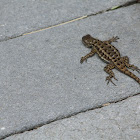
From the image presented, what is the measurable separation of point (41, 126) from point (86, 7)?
281 centimetres

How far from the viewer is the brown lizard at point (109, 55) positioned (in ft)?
14.1

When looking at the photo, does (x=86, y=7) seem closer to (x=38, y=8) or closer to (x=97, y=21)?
(x=97, y=21)

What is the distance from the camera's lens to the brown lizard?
429cm

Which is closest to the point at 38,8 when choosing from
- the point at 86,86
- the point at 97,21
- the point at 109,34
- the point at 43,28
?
the point at 43,28

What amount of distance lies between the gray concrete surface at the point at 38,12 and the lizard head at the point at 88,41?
31.5 inches

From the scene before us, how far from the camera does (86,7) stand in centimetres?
572

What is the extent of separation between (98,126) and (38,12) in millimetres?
2895

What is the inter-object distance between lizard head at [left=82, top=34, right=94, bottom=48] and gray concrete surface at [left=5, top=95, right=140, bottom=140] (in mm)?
1245

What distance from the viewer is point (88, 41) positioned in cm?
475

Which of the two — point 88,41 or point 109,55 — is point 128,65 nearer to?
point 109,55

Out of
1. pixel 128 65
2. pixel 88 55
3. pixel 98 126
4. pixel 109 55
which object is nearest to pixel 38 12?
pixel 88 55

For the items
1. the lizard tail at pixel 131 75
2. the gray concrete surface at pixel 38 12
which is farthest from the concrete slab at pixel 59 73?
the gray concrete surface at pixel 38 12

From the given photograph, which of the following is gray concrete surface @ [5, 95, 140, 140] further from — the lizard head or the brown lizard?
the lizard head

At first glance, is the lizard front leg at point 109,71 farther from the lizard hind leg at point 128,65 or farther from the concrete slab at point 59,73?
the lizard hind leg at point 128,65
